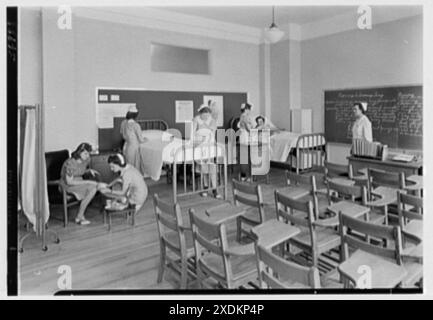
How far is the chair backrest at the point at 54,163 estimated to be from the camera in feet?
12.0

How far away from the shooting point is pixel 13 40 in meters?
1.72

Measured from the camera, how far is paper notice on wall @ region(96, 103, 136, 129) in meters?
4.81

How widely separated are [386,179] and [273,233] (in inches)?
67.9

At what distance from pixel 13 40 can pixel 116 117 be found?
3272 mm

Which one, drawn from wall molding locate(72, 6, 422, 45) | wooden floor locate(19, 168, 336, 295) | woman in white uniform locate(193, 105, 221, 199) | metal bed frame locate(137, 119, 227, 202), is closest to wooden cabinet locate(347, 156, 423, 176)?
wooden floor locate(19, 168, 336, 295)

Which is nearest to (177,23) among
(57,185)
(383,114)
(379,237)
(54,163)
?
(54,163)

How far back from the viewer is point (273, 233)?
1807 mm

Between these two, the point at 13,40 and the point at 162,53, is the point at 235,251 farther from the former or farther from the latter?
the point at 162,53

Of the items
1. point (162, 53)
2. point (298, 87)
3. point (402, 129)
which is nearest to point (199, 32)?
point (162, 53)

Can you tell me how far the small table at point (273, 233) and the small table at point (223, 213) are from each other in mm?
315

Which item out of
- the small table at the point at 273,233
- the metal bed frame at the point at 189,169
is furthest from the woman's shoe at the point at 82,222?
the small table at the point at 273,233

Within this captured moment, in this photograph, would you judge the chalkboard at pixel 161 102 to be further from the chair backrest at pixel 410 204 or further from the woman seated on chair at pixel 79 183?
the chair backrest at pixel 410 204

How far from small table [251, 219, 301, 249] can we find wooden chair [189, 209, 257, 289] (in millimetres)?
70

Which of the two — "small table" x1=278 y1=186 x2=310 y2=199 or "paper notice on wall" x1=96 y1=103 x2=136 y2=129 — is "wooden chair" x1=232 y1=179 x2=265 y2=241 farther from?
"paper notice on wall" x1=96 y1=103 x2=136 y2=129
